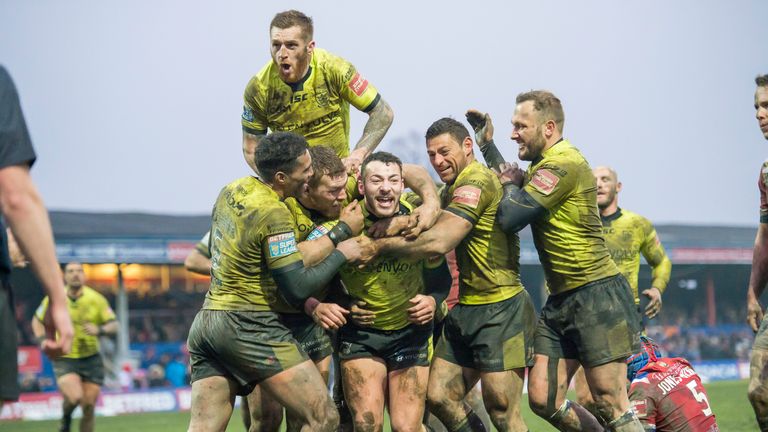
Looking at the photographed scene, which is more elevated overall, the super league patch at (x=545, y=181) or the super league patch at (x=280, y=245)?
the super league patch at (x=545, y=181)

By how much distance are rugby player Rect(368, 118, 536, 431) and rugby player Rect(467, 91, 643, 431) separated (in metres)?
0.18

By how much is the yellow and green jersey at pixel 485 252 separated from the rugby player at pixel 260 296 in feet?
4.01

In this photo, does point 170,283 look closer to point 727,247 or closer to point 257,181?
point 727,247

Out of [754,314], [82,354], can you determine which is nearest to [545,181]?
[754,314]

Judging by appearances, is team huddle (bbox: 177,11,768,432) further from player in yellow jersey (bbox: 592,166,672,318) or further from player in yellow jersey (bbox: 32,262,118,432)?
player in yellow jersey (bbox: 32,262,118,432)

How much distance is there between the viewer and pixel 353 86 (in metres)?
8.99

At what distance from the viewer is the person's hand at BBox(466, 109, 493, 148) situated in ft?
29.2

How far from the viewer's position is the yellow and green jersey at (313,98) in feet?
29.2

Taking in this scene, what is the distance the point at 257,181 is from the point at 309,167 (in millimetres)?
380

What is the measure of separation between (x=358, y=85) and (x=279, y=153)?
184 centimetres

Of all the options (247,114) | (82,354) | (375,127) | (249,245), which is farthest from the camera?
(82,354)

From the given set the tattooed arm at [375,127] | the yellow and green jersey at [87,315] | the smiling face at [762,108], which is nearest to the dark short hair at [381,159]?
the tattooed arm at [375,127]

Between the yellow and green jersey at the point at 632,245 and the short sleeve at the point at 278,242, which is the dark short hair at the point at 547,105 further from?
the yellow and green jersey at the point at 632,245

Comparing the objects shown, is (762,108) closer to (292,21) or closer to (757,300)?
(757,300)
